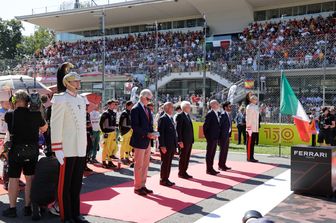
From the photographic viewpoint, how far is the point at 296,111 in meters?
9.13

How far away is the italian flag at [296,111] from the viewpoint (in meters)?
8.84

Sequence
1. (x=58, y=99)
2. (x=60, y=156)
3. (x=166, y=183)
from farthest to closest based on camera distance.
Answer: (x=166, y=183)
(x=58, y=99)
(x=60, y=156)

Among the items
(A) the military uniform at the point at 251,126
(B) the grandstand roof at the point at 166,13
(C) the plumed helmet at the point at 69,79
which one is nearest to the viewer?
(C) the plumed helmet at the point at 69,79

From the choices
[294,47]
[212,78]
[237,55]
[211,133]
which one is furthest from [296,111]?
[212,78]

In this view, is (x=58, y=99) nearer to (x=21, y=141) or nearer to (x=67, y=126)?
(x=67, y=126)

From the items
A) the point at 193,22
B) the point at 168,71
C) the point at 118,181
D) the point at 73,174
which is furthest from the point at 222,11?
the point at 73,174

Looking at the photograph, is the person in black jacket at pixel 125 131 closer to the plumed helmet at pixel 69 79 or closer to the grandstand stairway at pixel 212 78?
the plumed helmet at pixel 69 79

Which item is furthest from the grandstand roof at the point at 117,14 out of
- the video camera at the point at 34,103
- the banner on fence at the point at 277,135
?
the video camera at the point at 34,103

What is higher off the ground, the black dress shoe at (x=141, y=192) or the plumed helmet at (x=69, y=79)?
the plumed helmet at (x=69, y=79)

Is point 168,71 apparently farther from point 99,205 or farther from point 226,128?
point 99,205

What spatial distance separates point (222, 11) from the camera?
34.9 meters

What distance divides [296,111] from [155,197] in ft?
11.8

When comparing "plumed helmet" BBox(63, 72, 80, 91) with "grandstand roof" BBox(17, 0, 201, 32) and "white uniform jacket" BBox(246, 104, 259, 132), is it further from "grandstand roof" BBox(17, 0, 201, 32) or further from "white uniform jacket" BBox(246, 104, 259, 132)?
"grandstand roof" BBox(17, 0, 201, 32)

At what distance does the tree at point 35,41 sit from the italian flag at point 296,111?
205ft
